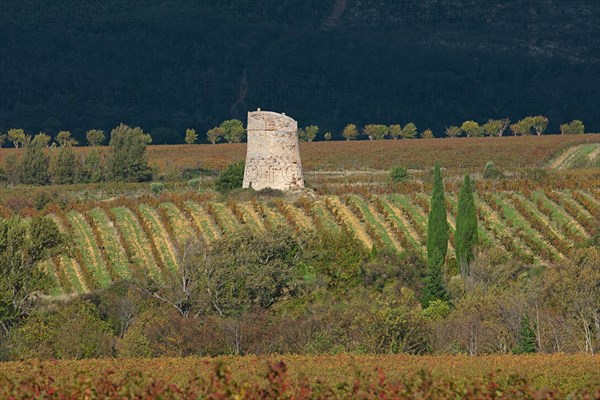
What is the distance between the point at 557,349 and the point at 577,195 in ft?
111

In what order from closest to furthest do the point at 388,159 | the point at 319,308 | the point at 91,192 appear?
the point at 319,308
the point at 91,192
the point at 388,159

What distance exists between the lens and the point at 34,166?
318 ft

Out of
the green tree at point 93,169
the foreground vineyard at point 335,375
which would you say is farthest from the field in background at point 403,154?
the foreground vineyard at point 335,375

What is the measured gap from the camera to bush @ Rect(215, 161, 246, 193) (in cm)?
7681

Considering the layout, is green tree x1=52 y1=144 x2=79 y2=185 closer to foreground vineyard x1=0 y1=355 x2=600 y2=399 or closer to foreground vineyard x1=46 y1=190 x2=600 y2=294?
foreground vineyard x1=46 y1=190 x2=600 y2=294

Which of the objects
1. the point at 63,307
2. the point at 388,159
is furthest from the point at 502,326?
the point at 388,159

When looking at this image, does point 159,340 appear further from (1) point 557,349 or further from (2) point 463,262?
(2) point 463,262

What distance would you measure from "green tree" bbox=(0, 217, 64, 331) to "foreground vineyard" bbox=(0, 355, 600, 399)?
14252mm

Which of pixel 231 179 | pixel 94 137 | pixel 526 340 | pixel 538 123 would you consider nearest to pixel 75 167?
pixel 231 179

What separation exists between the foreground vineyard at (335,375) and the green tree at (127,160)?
216 feet

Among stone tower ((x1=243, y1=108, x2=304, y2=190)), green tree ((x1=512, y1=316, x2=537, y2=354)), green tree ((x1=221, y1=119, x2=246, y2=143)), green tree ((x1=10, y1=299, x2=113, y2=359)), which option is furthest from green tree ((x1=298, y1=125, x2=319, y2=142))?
green tree ((x1=512, y1=316, x2=537, y2=354))

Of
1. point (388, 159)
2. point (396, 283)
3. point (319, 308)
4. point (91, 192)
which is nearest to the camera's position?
point (319, 308)

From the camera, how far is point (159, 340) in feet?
138

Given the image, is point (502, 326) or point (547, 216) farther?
point (547, 216)
